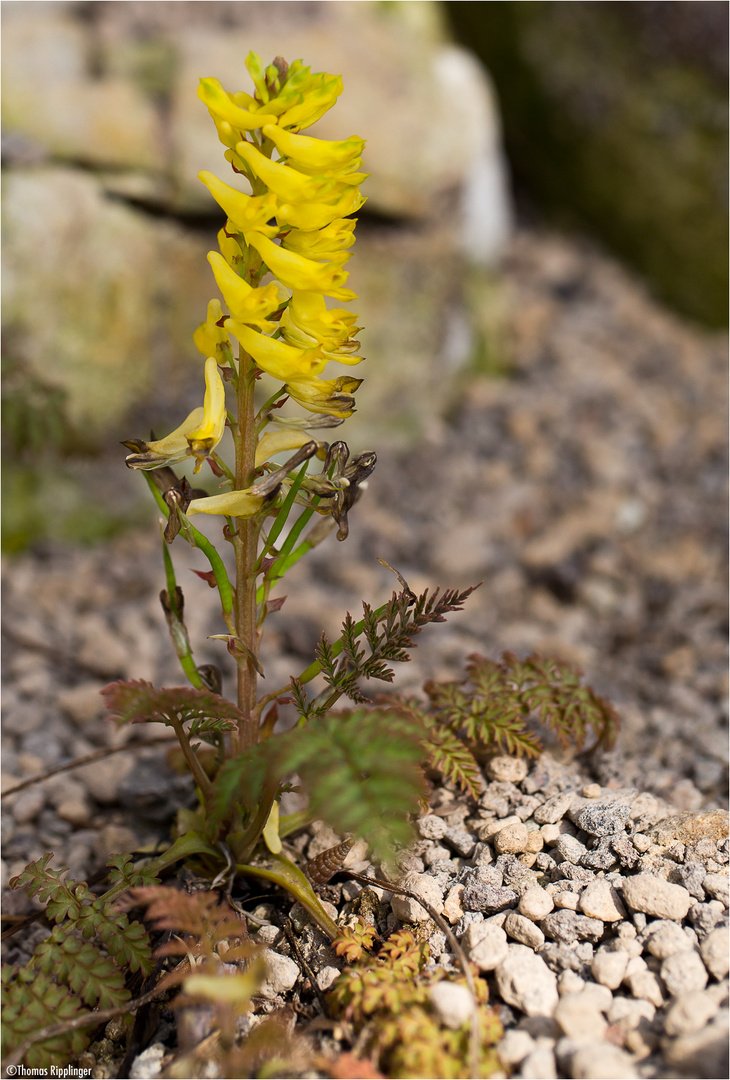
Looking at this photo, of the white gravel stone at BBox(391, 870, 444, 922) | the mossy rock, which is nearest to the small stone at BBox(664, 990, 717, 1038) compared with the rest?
the white gravel stone at BBox(391, 870, 444, 922)

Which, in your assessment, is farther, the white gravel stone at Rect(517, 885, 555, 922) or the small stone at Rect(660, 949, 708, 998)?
the white gravel stone at Rect(517, 885, 555, 922)


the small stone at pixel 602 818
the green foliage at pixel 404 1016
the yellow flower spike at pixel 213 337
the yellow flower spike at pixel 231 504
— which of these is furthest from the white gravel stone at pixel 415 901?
the yellow flower spike at pixel 213 337

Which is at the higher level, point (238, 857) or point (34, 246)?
point (34, 246)

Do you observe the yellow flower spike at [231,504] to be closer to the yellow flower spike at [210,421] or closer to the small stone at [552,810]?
the yellow flower spike at [210,421]

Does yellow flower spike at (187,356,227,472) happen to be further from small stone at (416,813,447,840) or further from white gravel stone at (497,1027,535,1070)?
white gravel stone at (497,1027,535,1070)

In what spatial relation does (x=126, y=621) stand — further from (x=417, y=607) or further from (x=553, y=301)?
(x=553, y=301)

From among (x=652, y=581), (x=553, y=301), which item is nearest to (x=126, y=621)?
(x=652, y=581)

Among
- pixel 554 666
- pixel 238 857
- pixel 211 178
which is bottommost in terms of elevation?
pixel 238 857
